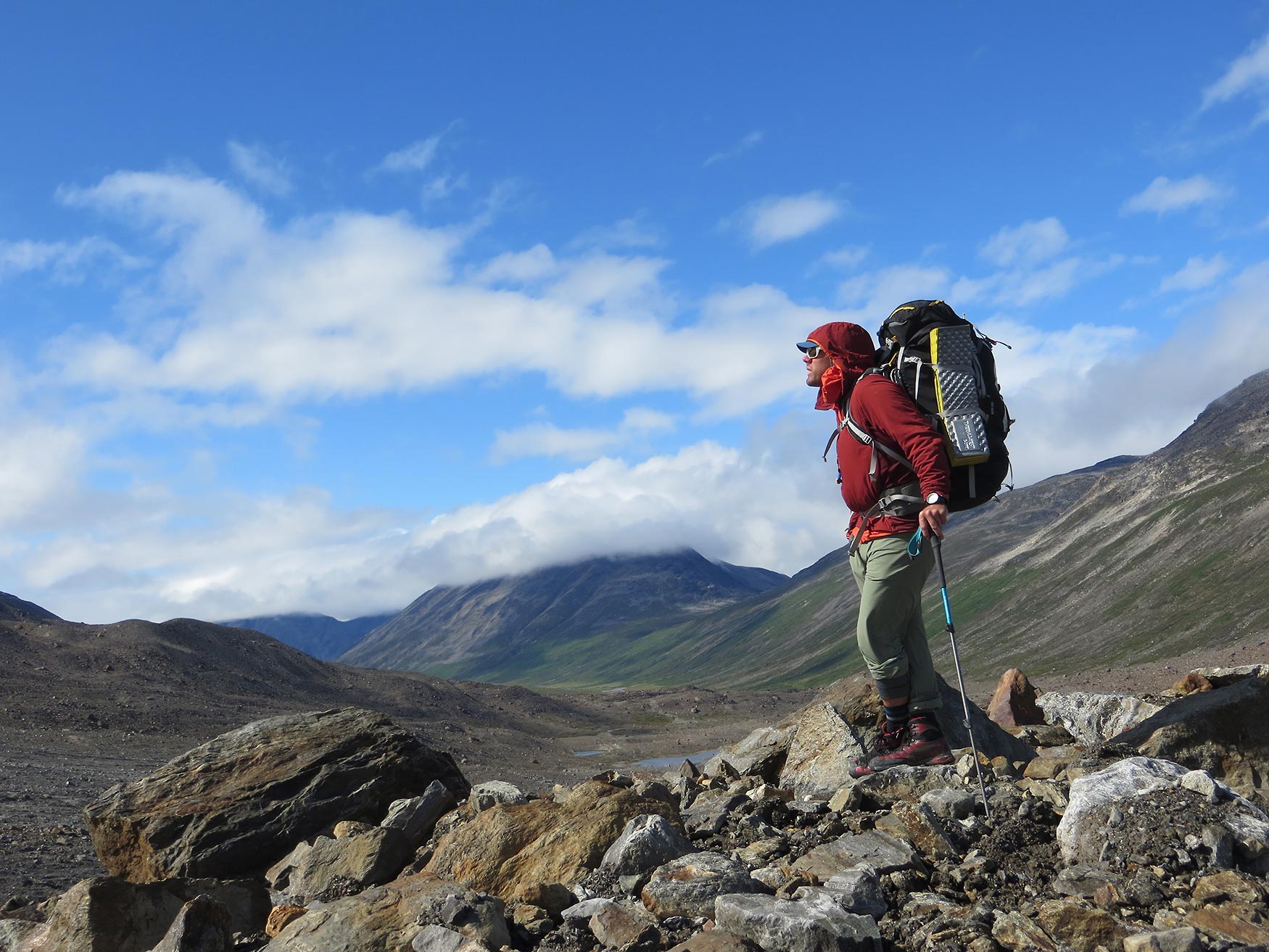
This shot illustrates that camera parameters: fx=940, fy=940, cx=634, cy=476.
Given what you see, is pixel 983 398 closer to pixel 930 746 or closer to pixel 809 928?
pixel 930 746

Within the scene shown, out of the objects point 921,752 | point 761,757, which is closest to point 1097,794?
point 921,752

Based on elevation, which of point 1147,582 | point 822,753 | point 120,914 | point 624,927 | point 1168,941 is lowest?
point 1147,582

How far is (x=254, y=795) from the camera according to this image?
1066 centimetres

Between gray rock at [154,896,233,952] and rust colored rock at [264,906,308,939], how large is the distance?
814mm

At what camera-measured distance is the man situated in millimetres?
7828

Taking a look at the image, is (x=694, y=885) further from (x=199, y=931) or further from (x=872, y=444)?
(x=872, y=444)

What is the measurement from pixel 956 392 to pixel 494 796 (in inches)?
240

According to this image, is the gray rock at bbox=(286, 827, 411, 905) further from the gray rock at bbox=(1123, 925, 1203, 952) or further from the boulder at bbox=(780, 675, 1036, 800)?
the gray rock at bbox=(1123, 925, 1203, 952)

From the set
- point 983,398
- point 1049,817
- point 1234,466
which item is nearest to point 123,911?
point 1049,817

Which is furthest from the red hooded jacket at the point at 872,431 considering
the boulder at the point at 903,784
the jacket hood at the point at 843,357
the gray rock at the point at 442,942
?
the gray rock at the point at 442,942

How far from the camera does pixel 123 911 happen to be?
750 centimetres

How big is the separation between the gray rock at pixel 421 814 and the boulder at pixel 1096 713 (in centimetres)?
816

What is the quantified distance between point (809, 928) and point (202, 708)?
194ft

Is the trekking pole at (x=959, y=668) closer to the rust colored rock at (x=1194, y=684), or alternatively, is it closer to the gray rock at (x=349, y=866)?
the gray rock at (x=349, y=866)
